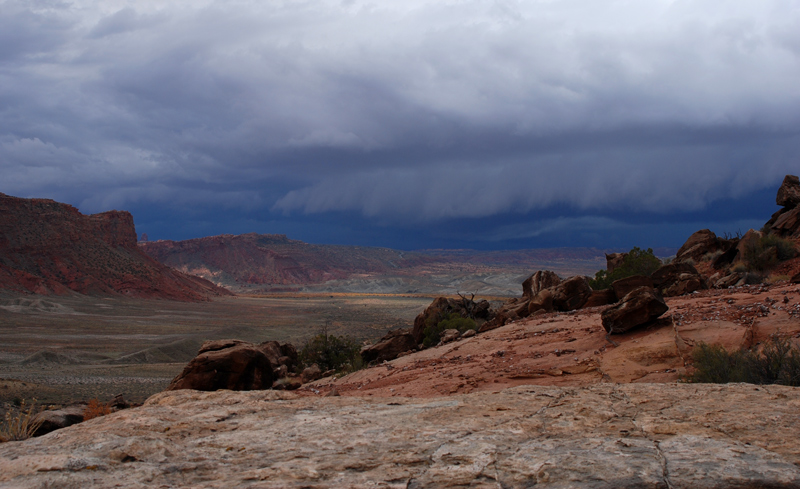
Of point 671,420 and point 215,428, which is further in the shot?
point 215,428

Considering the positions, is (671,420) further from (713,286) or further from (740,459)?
(713,286)

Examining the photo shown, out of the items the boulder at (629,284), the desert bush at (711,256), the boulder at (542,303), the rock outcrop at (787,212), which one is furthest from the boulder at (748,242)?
the boulder at (542,303)

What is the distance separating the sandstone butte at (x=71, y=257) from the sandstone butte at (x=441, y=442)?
84.0m

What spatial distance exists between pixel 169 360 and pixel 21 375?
Answer: 10.6 meters

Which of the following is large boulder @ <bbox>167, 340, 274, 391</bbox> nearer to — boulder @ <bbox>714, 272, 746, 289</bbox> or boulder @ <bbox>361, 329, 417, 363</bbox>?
boulder @ <bbox>361, 329, 417, 363</bbox>

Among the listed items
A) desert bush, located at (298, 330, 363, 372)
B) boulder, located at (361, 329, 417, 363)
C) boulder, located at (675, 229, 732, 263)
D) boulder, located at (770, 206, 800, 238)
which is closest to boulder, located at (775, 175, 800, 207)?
boulder, located at (770, 206, 800, 238)

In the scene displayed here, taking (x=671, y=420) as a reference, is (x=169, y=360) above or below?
below

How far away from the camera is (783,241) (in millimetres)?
22000

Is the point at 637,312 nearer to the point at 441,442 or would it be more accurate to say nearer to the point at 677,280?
the point at 677,280

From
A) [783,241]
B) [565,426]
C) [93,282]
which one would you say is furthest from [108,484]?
A: [93,282]

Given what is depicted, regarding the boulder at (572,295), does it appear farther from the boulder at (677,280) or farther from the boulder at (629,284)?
the boulder at (677,280)

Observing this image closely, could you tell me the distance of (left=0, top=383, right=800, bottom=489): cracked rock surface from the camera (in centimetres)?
379

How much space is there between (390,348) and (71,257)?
87520 millimetres

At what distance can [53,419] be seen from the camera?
30.5ft
